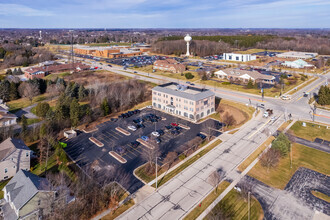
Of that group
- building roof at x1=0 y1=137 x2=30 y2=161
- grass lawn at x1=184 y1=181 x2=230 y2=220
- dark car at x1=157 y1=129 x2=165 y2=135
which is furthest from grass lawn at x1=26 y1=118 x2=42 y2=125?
grass lawn at x1=184 y1=181 x2=230 y2=220

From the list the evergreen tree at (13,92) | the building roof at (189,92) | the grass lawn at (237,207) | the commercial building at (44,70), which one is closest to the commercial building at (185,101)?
the building roof at (189,92)

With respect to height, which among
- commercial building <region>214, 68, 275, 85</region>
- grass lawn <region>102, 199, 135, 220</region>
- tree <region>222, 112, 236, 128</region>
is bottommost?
grass lawn <region>102, 199, 135, 220</region>

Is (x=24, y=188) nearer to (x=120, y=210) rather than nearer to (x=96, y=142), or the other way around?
(x=120, y=210)

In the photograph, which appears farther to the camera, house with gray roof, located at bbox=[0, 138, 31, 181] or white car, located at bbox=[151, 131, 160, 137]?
white car, located at bbox=[151, 131, 160, 137]

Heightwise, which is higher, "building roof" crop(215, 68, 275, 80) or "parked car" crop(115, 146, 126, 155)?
"building roof" crop(215, 68, 275, 80)

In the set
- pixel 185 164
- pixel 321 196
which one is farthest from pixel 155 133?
pixel 321 196

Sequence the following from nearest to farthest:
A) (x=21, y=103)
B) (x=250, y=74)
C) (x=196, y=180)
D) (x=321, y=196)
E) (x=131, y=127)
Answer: (x=321, y=196)
(x=196, y=180)
(x=131, y=127)
(x=21, y=103)
(x=250, y=74)

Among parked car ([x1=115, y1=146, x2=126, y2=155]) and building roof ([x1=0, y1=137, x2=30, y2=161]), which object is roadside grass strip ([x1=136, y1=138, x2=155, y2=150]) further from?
building roof ([x1=0, y1=137, x2=30, y2=161])
